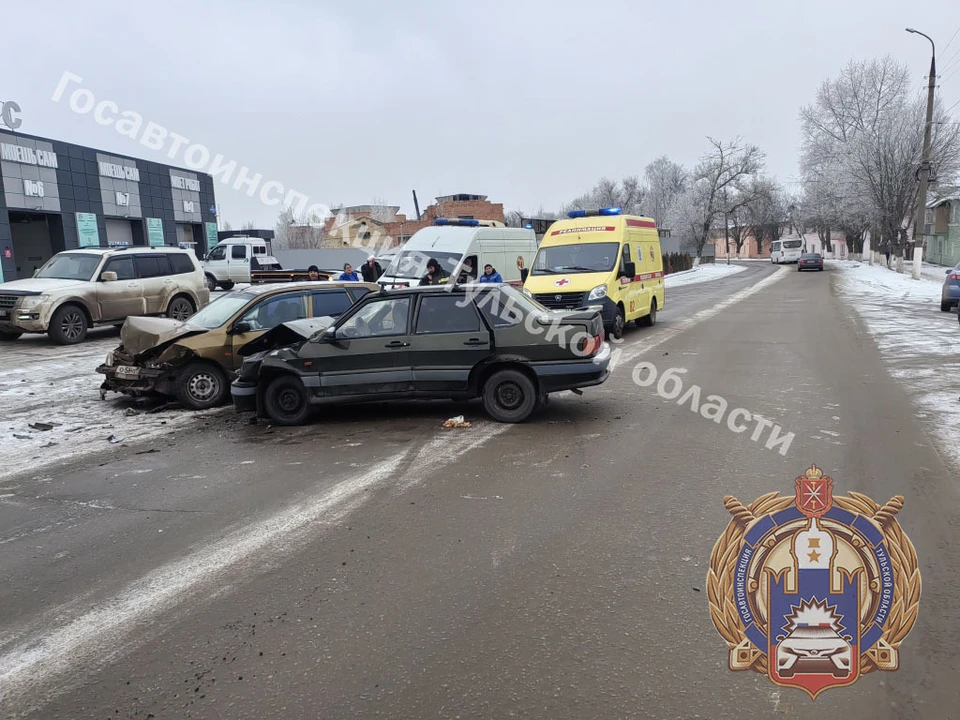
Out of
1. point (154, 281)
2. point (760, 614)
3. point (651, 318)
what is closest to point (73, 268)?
point (154, 281)

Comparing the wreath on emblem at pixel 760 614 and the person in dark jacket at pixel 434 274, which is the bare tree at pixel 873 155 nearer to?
the person in dark jacket at pixel 434 274

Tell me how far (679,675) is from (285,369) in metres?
6.03

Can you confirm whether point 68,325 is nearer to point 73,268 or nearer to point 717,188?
point 73,268

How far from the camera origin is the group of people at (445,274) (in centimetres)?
1346

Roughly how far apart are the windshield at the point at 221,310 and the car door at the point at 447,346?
302 centimetres

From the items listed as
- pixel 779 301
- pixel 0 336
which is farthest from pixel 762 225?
pixel 0 336

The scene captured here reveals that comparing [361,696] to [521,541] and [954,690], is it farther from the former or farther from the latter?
[954,690]

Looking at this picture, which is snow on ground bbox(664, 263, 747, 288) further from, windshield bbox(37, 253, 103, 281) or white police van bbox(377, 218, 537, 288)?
windshield bbox(37, 253, 103, 281)

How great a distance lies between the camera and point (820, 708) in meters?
2.95

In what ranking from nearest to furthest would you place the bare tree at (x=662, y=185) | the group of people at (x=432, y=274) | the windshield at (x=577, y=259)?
the group of people at (x=432, y=274) < the windshield at (x=577, y=259) < the bare tree at (x=662, y=185)

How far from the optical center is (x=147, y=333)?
9.30 metres

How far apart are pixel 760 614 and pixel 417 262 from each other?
15255 mm

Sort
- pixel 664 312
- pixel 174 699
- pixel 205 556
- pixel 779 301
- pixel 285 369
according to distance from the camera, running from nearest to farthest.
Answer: pixel 174 699, pixel 205 556, pixel 285 369, pixel 664 312, pixel 779 301

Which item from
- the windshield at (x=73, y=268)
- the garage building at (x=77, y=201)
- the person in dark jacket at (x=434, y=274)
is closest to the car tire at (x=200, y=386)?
the person in dark jacket at (x=434, y=274)
